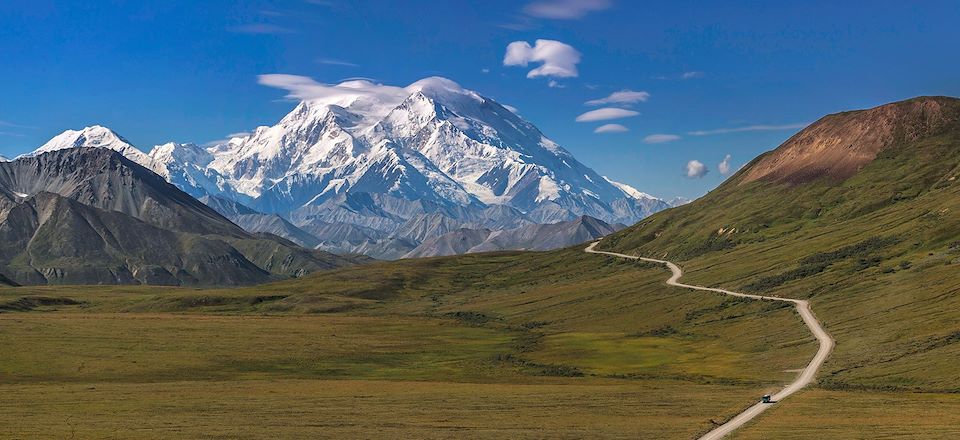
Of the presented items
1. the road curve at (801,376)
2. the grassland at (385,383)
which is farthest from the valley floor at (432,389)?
the road curve at (801,376)

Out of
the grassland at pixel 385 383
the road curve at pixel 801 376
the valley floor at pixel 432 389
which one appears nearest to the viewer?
the valley floor at pixel 432 389

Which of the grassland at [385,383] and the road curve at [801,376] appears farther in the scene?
the grassland at [385,383]

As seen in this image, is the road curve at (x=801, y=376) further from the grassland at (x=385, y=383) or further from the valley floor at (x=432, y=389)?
the grassland at (x=385, y=383)

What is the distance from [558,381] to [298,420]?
55.3 metres

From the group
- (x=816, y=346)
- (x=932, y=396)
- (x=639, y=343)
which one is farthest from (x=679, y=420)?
(x=639, y=343)

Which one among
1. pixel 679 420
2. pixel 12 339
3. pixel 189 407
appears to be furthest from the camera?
pixel 12 339

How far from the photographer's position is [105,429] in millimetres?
85688

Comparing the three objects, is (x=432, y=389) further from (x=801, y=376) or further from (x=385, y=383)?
(x=801, y=376)

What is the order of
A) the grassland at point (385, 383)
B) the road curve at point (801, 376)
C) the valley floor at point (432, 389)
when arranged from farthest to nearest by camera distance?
the grassland at point (385, 383) < the road curve at point (801, 376) < the valley floor at point (432, 389)

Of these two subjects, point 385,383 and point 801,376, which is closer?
point 801,376

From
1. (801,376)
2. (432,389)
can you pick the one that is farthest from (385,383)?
(801,376)

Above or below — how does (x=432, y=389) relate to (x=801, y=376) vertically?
above

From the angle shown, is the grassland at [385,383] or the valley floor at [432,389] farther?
the grassland at [385,383]

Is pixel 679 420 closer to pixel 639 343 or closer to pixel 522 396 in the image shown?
pixel 522 396
